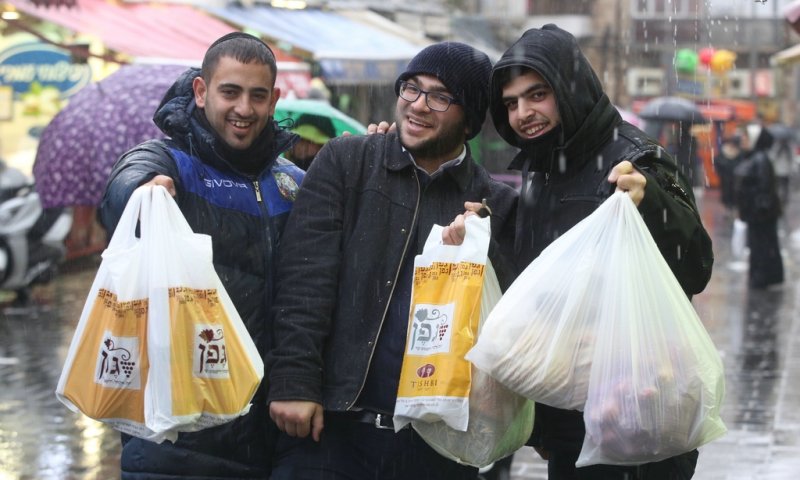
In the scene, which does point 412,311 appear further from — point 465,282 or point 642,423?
point 642,423

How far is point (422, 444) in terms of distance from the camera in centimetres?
358

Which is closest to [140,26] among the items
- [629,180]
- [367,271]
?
[367,271]

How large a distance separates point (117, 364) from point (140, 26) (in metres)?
13.3

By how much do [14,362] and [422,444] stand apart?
6346 millimetres

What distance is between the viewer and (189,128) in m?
3.62

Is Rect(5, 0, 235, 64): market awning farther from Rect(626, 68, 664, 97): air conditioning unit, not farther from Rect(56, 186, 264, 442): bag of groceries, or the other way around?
Rect(626, 68, 664, 97): air conditioning unit

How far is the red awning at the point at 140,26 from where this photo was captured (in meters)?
14.3

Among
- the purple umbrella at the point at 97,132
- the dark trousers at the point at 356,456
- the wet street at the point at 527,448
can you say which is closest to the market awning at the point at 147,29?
the wet street at the point at 527,448

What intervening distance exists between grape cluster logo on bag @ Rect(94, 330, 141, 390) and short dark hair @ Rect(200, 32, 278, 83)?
0.80m

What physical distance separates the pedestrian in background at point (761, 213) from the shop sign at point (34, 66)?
25.0ft

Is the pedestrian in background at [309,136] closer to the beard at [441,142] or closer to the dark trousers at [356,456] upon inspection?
the beard at [441,142]

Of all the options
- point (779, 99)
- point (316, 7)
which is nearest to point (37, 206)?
point (316, 7)

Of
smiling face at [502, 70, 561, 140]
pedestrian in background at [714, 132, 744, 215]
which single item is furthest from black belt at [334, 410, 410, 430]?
pedestrian in background at [714, 132, 744, 215]

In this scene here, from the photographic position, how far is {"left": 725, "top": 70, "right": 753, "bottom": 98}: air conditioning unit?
161ft
